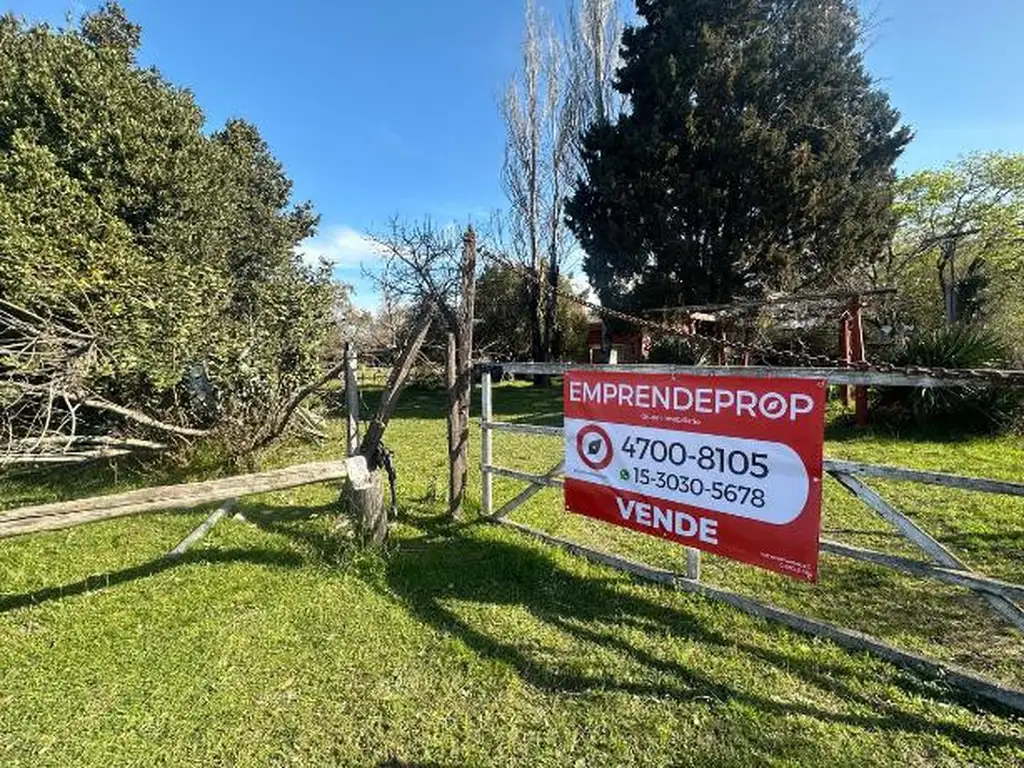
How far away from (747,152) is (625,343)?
8.08 metres

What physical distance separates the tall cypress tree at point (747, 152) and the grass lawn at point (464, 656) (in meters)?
12.8

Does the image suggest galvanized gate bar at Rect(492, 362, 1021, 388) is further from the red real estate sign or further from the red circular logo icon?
the red circular logo icon

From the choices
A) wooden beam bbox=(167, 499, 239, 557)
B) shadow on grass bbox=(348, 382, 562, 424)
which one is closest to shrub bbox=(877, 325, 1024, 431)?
shadow on grass bbox=(348, 382, 562, 424)

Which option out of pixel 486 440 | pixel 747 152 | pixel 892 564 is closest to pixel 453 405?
pixel 486 440

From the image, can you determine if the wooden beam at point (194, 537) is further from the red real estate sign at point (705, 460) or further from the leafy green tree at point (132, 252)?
the red real estate sign at point (705, 460)

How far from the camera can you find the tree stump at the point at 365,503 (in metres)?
4.34

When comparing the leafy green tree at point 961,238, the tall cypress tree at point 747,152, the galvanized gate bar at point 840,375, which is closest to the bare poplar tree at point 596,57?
the tall cypress tree at point 747,152

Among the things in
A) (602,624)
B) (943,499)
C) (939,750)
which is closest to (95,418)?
(602,624)

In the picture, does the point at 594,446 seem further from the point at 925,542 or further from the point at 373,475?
the point at 925,542

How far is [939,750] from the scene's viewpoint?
2293mm

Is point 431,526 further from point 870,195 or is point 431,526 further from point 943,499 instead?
point 870,195

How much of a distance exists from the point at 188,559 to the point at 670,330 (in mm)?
4337

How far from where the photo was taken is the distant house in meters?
17.5

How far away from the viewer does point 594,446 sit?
4.04m
